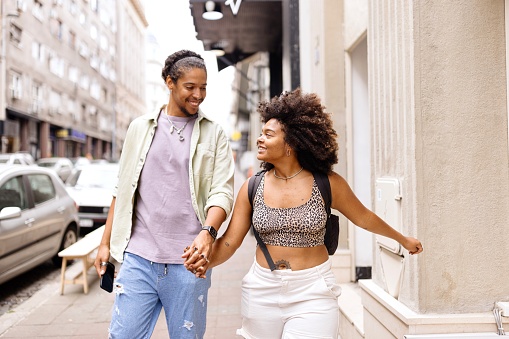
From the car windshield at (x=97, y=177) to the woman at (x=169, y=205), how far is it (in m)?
8.96

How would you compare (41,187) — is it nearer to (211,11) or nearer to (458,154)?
(211,11)

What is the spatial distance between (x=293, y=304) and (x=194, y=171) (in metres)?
0.82

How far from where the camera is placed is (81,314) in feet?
19.4

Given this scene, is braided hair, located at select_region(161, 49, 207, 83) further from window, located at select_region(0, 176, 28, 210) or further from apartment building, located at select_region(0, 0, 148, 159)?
apartment building, located at select_region(0, 0, 148, 159)

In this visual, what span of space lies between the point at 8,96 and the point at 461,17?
30.3 meters

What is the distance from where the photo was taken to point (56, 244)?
26.7 feet

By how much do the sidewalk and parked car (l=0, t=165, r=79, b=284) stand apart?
0.53 meters

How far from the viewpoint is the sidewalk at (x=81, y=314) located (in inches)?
205

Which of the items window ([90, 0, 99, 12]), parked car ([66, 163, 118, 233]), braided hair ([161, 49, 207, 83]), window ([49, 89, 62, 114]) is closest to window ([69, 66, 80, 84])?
Answer: window ([49, 89, 62, 114])

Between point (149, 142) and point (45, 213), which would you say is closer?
point (149, 142)

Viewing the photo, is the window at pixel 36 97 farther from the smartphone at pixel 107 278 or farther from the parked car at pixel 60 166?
the smartphone at pixel 107 278

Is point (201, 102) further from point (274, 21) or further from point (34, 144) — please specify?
point (34, 144)

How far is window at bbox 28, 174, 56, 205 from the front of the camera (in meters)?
7.65

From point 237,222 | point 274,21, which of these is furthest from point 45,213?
point 237,222
